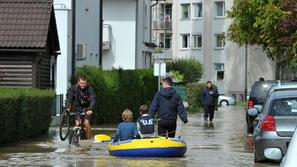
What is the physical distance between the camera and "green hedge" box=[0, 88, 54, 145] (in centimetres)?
1986

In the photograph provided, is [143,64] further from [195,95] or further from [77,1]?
[77,1]

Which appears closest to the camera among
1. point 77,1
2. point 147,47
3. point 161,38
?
point 77,1

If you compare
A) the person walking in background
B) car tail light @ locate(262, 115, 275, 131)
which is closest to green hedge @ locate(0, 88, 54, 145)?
the person walking in background

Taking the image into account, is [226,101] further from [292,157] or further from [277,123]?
[292,157]

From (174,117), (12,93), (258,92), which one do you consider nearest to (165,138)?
(174,117)

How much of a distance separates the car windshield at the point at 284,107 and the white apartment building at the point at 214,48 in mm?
59491

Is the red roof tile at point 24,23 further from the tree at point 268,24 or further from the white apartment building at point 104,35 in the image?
the tree at point 268,24

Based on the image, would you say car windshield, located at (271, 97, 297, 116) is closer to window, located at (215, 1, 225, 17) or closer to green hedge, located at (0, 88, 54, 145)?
green hedge, located at (0, 88, 54, 145)

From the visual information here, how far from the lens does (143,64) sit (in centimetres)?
5197

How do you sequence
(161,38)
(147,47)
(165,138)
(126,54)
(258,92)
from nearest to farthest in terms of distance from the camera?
(165,138) < (258,92) < (126,54) < (147,47) < (161,38)

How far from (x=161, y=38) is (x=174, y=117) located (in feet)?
238

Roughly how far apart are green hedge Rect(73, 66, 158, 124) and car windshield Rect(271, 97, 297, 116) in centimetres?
1729

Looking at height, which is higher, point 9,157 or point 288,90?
point 288,90

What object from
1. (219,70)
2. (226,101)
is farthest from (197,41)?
(226,101)
